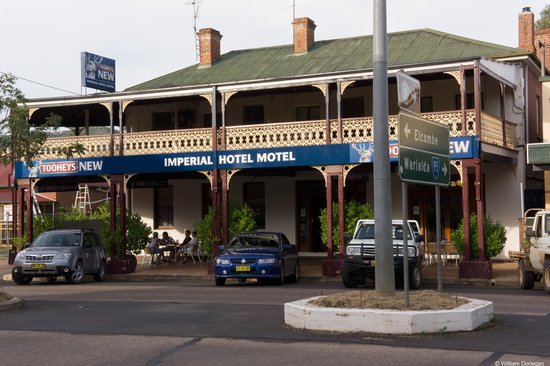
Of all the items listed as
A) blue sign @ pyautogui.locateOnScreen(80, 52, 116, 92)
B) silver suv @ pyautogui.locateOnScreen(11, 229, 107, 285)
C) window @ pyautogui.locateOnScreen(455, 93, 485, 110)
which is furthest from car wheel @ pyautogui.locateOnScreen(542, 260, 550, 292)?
blue sign @ pyautogui.locateOnScreen(80, 52, 116, 92)

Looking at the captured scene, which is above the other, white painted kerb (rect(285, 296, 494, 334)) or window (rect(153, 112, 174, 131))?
window (rect(153, 112, 174, 131))

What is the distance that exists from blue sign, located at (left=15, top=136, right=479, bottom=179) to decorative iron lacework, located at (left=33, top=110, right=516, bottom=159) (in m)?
0.31

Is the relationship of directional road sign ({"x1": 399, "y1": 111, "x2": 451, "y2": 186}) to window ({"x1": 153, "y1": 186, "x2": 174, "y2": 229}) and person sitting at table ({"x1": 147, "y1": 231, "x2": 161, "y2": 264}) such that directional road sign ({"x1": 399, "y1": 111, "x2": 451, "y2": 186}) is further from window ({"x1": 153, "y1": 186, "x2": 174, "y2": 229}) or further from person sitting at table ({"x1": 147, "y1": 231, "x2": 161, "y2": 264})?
window ({"x1": 153, "y1": 186, "x2": 174, "y2": 229})

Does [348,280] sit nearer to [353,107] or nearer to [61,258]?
[61,258]

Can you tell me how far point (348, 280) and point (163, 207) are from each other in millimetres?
16329

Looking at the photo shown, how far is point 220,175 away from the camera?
26.4 meters

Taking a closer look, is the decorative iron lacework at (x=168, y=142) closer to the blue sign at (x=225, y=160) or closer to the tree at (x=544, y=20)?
the blue sign at (x=225, y=160)

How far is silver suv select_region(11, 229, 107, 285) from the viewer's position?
72.6 ft

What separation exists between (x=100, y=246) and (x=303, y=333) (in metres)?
14.7

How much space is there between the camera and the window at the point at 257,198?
108 ft

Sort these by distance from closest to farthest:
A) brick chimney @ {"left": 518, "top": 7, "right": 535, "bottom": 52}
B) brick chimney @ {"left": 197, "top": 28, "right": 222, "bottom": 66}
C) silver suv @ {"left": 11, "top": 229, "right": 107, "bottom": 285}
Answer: silver suv @ {"left": 11, "top": 229, "right": 107, "bottom": 285} < brick chimney @ {"left": 518, "top": 7, "right": 535, "bottom": 52} < brick chimney @ {"left": 197, "top": 28, "right": 222, "bottom": 66}

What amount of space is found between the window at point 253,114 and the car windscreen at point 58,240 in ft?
35.4

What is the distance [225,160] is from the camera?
2622 cm

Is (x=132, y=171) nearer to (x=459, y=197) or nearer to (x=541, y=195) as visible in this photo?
(x=459, y=197)
